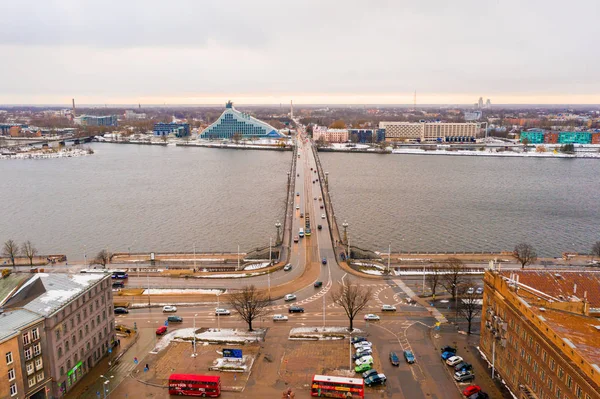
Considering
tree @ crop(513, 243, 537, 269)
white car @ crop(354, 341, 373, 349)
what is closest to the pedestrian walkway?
white car @ crop(354, 341, 373, 349)

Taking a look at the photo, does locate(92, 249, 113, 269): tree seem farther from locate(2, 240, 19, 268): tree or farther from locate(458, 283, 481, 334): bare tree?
locate(458, 283, 481, 334): bare tree

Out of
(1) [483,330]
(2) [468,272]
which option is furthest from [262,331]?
(2) [468,272]

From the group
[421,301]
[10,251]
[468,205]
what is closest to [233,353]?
[421,301]

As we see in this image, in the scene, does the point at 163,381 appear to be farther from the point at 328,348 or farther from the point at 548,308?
the point at 548,308

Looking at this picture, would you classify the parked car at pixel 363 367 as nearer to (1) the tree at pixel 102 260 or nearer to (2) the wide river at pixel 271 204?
(2) the wide river at pixel 271 204

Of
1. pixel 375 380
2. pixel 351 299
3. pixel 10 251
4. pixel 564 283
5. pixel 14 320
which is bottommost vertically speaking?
pixel 375 380

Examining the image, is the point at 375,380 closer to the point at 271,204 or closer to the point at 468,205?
the point at 271,204
